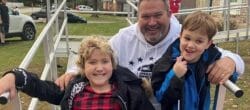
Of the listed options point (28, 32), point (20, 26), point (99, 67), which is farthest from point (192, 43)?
point (28, 32)

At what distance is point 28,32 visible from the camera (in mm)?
18656

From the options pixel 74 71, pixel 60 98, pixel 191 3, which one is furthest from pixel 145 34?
pixel 191 3

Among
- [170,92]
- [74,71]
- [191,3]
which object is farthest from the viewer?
[191,3]

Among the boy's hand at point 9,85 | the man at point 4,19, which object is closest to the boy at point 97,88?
the boy's hand at point 9,85

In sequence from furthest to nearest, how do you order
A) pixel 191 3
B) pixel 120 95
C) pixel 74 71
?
pixel 191 3
pixel 74 71
pixel 120 95

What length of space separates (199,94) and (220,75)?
170 mm

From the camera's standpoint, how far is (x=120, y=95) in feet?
8.82

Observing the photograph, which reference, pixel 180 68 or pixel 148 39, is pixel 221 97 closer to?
pixel 180 68

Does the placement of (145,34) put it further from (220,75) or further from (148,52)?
(220,75)

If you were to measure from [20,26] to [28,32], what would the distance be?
81 cm

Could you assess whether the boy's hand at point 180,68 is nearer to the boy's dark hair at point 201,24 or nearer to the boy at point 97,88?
the boy's dark hair at point 201,24

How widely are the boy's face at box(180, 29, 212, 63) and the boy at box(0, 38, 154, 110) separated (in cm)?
37

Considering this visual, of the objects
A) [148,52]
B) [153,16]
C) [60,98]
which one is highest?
[153,16]

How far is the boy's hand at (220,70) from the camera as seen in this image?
2.54 meters
